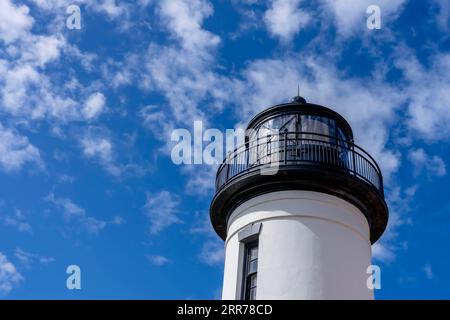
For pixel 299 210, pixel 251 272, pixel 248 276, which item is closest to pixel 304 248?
pixel 299 210

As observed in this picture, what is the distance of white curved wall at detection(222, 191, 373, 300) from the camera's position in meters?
12.6

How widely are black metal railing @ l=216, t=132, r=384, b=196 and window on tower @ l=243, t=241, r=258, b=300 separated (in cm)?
182

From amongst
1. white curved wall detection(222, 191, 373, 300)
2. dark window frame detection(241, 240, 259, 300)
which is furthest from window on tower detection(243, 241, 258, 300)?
white curved wall detection(222, 191, 373, 300)

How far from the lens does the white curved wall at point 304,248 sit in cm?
1257

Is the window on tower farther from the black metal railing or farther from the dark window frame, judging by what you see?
the black metal railing

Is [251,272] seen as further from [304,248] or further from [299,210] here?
A: [299,210]

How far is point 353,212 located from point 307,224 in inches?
55.2

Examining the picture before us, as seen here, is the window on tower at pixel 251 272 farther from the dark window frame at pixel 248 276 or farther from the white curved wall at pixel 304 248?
the white curved wall at pixel 304 248

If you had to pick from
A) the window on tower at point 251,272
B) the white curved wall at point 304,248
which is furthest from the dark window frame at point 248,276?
the white curved wall at point 304,248

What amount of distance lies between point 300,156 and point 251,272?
2951mm

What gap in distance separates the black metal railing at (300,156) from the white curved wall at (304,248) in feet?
2.44

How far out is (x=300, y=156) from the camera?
14.1 m
